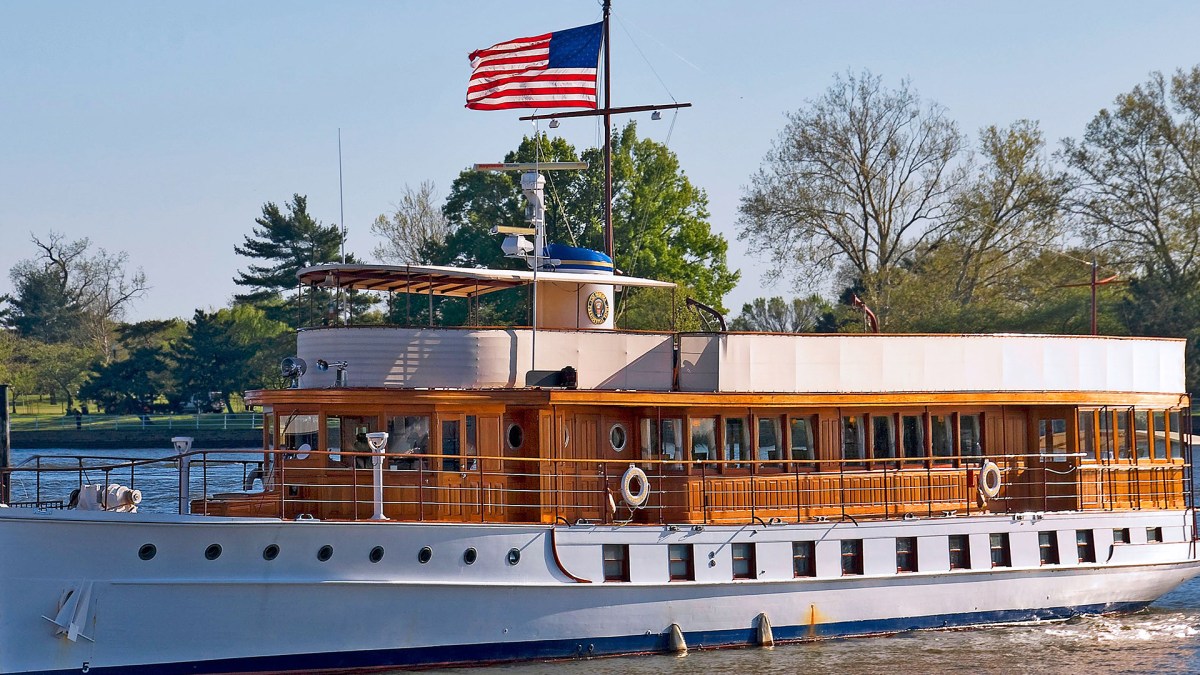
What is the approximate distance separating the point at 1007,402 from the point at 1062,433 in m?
1.31

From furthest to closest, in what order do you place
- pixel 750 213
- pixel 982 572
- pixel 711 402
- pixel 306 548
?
pixel 750 213 < pixel 982 572 < pixel 711 402 < pixel 306 548

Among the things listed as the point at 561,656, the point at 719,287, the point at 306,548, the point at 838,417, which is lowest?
the point at 561,656

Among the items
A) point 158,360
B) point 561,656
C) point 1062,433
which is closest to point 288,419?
point 561,656

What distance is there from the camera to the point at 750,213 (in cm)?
4669

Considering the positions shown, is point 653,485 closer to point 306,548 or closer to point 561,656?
point 561,656

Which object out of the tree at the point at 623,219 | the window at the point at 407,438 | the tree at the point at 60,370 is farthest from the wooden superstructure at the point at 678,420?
the tree at the point at 60,370

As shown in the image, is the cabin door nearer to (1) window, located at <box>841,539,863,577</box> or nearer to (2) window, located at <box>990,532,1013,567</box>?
(1) window, located at <box>841,539,863,577</box>

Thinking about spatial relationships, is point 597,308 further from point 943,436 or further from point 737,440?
point 943,436

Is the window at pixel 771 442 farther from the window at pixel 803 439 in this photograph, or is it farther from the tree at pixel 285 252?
the tree at pixel 285 252

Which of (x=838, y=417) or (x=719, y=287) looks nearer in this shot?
(x=838, y=417)

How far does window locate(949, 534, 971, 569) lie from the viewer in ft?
67.4

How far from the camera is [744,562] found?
62.9 ft

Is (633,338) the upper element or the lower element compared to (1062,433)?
upper

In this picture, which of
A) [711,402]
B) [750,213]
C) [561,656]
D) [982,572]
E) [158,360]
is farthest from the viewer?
[158,360]
